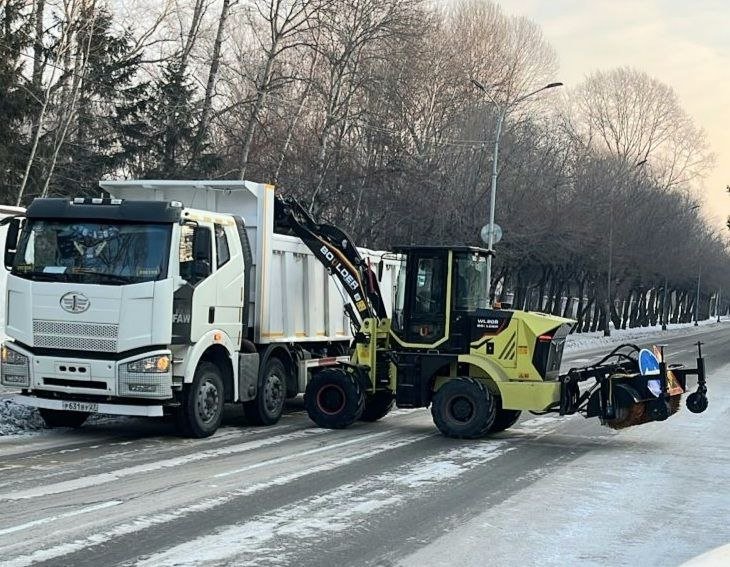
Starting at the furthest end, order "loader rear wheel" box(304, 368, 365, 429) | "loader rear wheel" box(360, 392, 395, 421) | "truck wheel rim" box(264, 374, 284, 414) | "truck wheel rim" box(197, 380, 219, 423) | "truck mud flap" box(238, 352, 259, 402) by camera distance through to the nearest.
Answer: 1. "loader rear wheel" box(360, 392, 395, 421)
2. "truck wheel rim" box(264, 374, 284, 414)
3. "loader rear wheel" box(304, 368, 365, 429)
4. "truck mud flap" box(238, 352, 259, 402)
5. "truck wheel rim" box(197, 380, 219, 423)

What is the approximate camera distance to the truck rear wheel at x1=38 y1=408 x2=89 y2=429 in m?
12.6

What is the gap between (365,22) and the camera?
32.8 metres

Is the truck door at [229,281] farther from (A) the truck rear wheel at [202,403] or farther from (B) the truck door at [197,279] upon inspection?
(A) the truck rear wheel at [202,403]

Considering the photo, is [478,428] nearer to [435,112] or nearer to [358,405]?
[358,405]

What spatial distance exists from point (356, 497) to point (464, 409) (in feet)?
13.6

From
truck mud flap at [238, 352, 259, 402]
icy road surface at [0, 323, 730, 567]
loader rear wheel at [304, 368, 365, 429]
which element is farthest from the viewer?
loader rear wheel at [304, 368, 365, 429]

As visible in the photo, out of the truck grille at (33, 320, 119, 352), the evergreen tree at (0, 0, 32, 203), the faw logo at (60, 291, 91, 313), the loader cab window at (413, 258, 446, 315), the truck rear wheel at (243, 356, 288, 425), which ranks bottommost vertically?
the truck rear wheel at (243, 356, 288, 425)

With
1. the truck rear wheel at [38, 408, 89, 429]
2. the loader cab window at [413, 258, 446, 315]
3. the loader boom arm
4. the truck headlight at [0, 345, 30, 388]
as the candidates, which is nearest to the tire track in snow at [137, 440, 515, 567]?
the loader cab window at [413, 258, 446, 315]

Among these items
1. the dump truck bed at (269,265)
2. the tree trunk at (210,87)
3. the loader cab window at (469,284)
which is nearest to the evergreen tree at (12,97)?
the tree trunk at (210,87)

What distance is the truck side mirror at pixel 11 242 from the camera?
38.8 feet

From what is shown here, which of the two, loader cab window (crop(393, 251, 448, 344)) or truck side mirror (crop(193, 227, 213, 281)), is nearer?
truck side mirror (crop(193, 227, 213, 281))

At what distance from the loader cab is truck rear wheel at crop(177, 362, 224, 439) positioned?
102 inches

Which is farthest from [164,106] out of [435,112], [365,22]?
[435,112]

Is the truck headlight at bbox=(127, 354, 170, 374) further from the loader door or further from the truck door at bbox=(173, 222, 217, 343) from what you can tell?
the loader door
